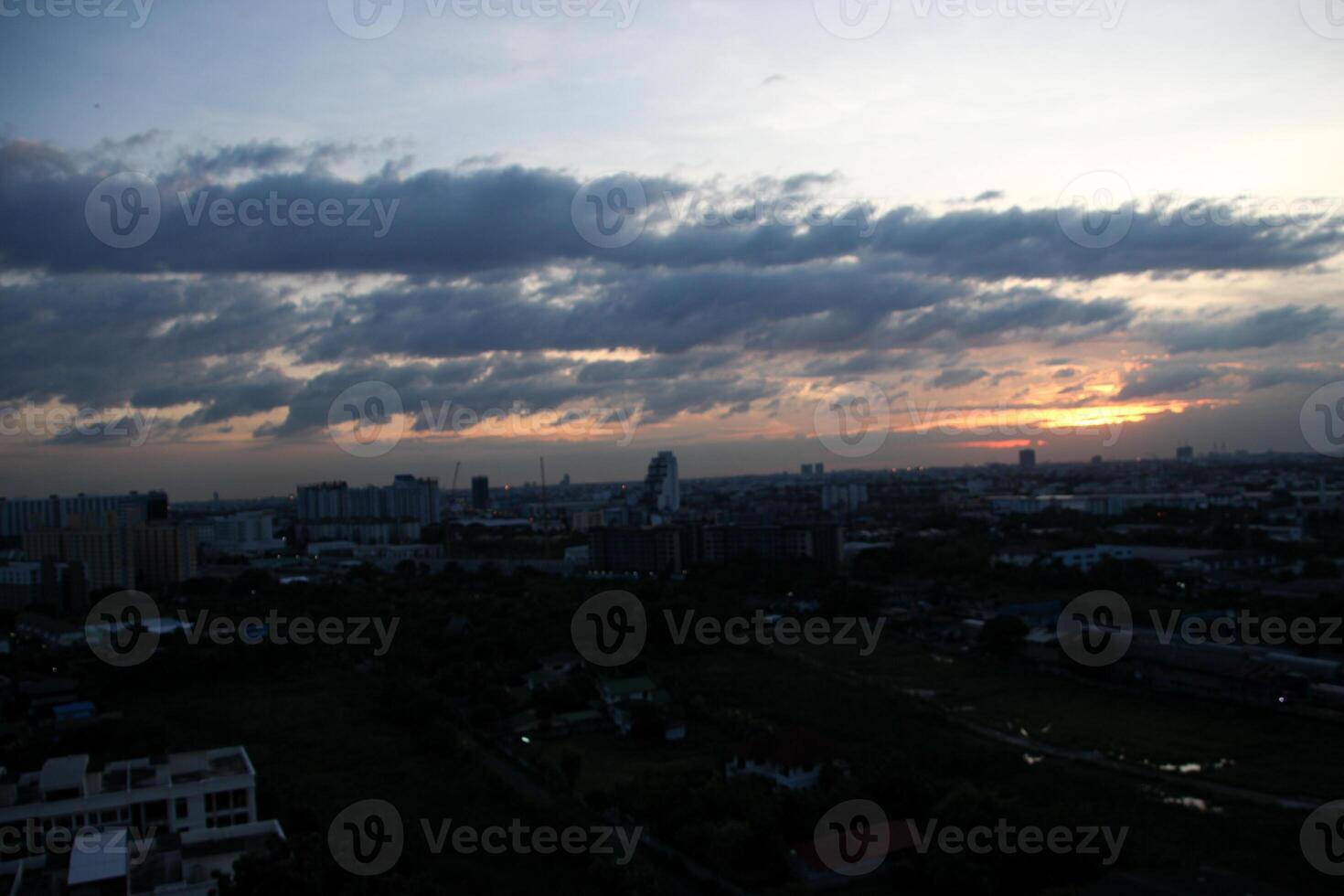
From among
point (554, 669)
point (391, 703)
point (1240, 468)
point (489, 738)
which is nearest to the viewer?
point (489, 738)

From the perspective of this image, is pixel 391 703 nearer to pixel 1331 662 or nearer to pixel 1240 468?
pixel 1331 662

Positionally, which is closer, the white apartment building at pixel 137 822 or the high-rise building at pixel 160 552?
the white apartment building at pixel 137 822

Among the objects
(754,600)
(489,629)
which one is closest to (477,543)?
(754,600)

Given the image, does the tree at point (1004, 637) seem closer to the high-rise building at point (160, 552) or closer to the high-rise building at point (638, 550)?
the high-rise building at point (638, 550)

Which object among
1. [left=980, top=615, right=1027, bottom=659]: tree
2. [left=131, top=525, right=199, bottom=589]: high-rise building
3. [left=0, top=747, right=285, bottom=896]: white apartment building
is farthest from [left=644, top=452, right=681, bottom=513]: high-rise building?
[left=0, top=747, right=285, bottom=896]: white apartment building

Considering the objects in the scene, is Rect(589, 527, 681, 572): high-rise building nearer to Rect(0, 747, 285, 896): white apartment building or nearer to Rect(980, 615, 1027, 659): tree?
Rect(980, 615, 1027, 659): tree

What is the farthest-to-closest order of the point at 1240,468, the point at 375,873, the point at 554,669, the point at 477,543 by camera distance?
the point at 1240,468 < the point at 477,543 < the point at 554,669 < the point at 375,873

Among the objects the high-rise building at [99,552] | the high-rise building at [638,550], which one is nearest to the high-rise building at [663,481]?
the high-rise building at [638,550]

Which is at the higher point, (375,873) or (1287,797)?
(375,873)

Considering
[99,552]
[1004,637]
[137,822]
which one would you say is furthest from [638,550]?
[137,822]
